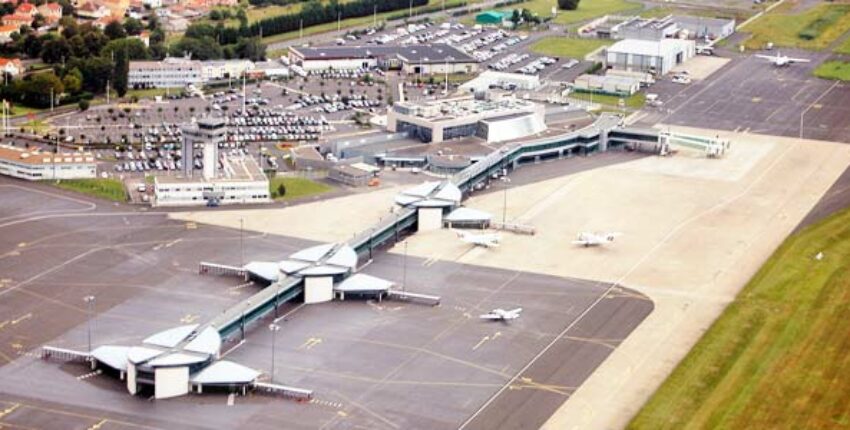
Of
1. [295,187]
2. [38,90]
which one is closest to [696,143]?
[295,187]

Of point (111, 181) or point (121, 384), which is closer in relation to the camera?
point (121, 384)

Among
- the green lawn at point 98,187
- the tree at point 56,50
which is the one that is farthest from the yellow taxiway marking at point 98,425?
the tree at point 56,50

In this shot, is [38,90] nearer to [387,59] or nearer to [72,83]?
[72,83]

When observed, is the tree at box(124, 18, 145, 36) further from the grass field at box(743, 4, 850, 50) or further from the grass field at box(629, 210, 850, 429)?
the grass field at box(629, 210, 850, 429)

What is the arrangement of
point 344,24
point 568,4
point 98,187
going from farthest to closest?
point 568,4 → point 344,24 → point 98,187

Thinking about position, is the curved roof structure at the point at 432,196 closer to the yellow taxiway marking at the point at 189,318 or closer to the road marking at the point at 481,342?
the road marking at the point at 481,342

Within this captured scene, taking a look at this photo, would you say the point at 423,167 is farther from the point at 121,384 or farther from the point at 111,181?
the point at 121,384

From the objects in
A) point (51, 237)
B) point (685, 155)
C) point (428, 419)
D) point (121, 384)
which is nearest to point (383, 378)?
point (428, 419)
